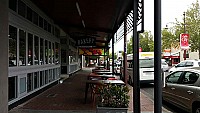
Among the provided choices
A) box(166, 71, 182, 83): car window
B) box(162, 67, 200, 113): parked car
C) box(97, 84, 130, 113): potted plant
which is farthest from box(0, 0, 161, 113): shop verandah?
box(166, 71, 182, 83): car window

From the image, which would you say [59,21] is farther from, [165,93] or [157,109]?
[157,109]

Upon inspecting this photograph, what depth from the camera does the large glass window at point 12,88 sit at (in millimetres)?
8023

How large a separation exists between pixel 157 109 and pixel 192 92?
3887mm

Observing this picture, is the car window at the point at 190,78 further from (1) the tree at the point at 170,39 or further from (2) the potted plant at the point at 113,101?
(1) the tree at the point at 170,39

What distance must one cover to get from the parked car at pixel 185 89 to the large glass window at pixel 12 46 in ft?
17.3

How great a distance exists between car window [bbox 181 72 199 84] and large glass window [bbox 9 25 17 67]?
5387 mm

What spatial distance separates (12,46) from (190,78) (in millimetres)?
5568

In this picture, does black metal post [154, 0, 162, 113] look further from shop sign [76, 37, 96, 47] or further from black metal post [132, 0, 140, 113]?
shop sign [76, 37, 96, 47]

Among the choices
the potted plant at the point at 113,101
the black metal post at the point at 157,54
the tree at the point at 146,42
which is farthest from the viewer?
the tree at the point at 146,42

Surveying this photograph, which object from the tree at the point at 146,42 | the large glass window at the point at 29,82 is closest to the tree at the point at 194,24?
the large glass window at the point at 29,82

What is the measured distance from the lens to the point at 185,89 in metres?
8.15

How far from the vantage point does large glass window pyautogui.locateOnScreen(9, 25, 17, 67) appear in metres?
8.11

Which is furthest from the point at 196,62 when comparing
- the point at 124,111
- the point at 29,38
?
the point at 124,111

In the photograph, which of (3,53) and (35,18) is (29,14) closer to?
(35,18)
